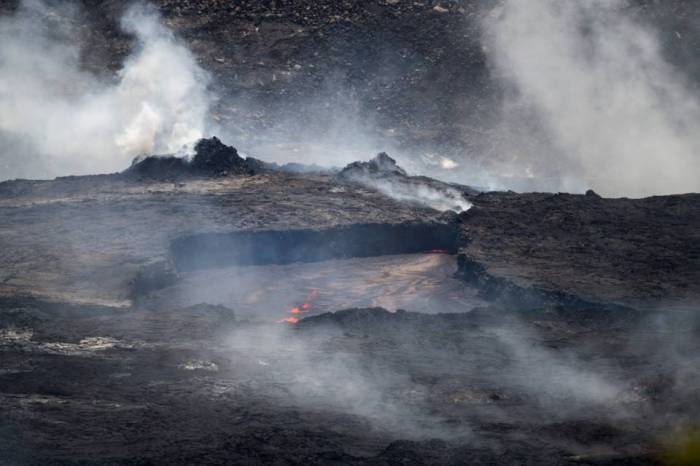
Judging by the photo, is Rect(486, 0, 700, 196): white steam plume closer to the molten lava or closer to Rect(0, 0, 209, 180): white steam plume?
Rect(0, 0, 209, 180): white steam plume

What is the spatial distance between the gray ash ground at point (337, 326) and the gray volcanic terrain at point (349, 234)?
1.9 inches

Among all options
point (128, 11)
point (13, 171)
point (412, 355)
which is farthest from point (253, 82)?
point (412, 355)

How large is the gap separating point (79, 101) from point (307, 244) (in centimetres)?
1440

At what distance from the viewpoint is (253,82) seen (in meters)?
29.4

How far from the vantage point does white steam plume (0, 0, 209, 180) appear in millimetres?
22875

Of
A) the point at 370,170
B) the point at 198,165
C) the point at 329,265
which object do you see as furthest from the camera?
the point at 370,170

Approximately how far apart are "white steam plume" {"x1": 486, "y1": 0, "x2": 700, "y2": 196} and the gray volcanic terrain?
97 millimetres

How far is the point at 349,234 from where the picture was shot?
16.0 metres

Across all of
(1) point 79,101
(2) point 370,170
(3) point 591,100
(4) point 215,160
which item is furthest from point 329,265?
(3) point 591,100

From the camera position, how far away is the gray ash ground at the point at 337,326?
8.12m

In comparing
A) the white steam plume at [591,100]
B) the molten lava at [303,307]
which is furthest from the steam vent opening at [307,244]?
the white steam plume at [591,100]

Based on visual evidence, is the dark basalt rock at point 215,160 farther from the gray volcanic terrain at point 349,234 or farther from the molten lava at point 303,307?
the molten lava at point 303,307

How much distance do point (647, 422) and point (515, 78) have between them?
2258 centimetres

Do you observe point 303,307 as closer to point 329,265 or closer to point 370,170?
point 329,265
